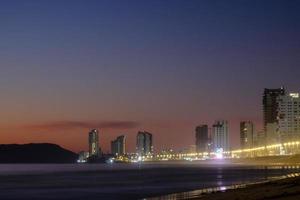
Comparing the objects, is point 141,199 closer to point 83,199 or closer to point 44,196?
point 83,199

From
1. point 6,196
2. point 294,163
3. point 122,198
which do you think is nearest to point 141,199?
point 122,198

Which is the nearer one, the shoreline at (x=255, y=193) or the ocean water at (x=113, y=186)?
the shoreline at (x=255, y=193)

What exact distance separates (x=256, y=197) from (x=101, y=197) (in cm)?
2343

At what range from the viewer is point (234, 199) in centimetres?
4378

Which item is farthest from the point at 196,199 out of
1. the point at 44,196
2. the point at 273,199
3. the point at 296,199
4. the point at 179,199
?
the point at 44,196

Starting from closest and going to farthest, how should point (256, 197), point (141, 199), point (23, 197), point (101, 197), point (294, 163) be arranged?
point (256, 197)
point (141, 199)
point (101, 197)
point (23, 197)
point (294, 163)

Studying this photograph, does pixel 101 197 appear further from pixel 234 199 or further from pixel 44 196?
pixel 234 199

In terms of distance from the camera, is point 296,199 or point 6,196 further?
point 6,196

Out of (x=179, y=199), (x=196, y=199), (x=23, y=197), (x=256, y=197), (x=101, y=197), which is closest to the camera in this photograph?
(x=256, y=197)

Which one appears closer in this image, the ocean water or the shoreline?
the shoreline

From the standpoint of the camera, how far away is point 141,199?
2297 inches

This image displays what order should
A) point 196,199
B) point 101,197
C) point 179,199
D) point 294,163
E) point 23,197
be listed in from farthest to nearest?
point 294,163, point 23,197, point 101,197, point 179,199, point 196,199

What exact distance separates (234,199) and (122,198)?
20.1 m

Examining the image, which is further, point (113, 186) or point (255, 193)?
point (113, 186)
